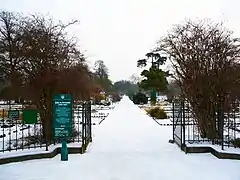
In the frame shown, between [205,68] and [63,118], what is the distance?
481 cm

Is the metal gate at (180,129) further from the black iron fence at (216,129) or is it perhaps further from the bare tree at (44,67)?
the bare tree at (44,67)

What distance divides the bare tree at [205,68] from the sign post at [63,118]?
4291 mm

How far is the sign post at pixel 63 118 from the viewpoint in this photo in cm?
978

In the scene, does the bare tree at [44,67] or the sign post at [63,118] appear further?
the bare tree at [44,67]

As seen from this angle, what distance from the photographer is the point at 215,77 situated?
1195 centimetres

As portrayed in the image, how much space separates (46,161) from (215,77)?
18.2 feet

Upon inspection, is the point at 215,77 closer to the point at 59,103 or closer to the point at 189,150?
the point at 189,150

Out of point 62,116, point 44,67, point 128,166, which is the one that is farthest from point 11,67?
point 128,166

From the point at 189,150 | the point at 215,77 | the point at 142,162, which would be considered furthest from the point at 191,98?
the point at 142,162

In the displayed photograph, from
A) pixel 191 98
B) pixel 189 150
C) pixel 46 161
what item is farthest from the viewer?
pixel 191 98

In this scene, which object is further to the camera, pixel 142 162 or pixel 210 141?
pixel 210 141

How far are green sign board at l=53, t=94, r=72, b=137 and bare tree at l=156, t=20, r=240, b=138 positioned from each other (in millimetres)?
4288

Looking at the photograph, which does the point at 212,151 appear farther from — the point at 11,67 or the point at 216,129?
the point at 11,67

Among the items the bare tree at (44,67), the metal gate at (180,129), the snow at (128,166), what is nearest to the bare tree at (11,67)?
the bare tree at (44,67)
